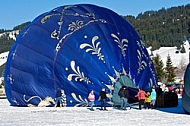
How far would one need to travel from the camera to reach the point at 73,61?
20.9 m

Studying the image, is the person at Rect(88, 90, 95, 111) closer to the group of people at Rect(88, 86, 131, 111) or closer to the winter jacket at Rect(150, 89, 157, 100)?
the group of people at Rect(88, 86, 131, 111)

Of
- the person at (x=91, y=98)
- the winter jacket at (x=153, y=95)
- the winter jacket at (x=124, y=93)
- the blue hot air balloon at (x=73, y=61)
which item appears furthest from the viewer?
the blue hot air balloon at (x=73, y=61)

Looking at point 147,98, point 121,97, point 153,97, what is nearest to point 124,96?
point 121,97

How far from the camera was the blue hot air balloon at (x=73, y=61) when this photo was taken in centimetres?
2078

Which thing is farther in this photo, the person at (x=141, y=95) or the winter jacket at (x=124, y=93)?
the person at (x=141, y=95)

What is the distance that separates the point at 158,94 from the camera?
21.7m

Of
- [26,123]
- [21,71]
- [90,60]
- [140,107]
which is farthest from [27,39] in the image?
[26,123]

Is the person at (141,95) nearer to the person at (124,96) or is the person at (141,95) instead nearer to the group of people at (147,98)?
the group of people at (147,98)

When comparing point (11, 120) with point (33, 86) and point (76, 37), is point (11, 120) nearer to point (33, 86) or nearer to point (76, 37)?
point (33, 86)

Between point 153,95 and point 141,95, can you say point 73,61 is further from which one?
point 153,95

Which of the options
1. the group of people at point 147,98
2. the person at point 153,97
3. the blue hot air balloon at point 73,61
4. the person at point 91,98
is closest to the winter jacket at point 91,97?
the person at point 91,98

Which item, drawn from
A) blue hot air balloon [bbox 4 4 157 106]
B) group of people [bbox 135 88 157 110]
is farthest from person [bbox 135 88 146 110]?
blue hot air balloon [bbox 4 4 157 106]

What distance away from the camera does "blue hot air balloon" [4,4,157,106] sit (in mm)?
20781

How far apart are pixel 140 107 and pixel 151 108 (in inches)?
27.4
